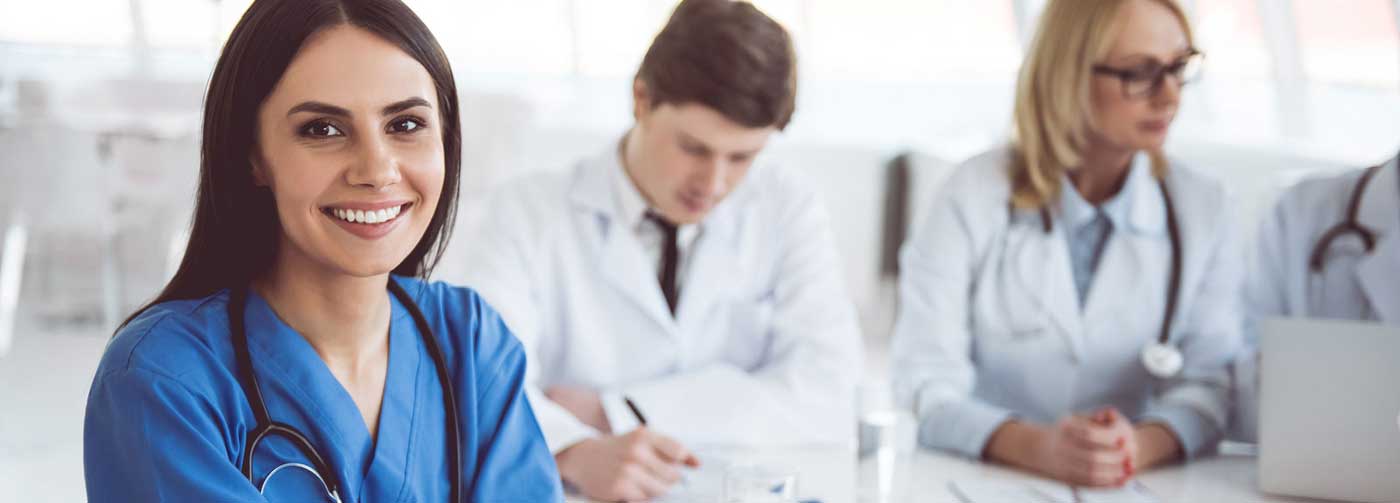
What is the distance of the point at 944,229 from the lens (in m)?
2.13

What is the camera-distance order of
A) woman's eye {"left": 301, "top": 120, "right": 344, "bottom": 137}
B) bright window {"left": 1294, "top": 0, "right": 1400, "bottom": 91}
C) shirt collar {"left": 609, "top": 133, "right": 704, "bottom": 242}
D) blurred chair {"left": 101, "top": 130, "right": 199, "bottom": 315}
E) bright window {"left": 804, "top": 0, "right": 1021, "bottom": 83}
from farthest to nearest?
bright window {"left": 804, "top": 0, "right": 1021, "bottom": 83}, bright window {"left": 1294, "top": 0, "right": 1400, "bottom": 91}, blurred chair {"left": 101, "top": 130, "right": 199, "bottom": 315}, shirt collar {"left": 609, "top": 133, "right": 704, "bottom": 242}, woman's eye {"left": 301, "top": 120, "right": 344, "bottom": 137}

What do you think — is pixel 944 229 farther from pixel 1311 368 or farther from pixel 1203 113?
pixel 1203 113

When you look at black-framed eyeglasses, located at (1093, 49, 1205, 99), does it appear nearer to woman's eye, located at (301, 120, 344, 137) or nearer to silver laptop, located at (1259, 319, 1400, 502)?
silver laptop, located at (1259, 319, 1400, 502)

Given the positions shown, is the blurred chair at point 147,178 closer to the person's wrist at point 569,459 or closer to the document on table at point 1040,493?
the person's wrist at point 569,459

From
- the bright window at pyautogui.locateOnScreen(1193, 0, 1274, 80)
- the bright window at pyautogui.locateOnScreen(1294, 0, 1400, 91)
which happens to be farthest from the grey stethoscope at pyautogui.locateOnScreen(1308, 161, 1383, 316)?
the bright window at pyautogui.locateOnScreen(1294, 0, 1400, 91)

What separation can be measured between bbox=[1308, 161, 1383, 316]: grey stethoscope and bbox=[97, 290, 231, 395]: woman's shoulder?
167 centimetres

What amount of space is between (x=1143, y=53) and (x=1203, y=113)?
483 cm

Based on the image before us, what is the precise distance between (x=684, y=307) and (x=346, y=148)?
936 millimetres

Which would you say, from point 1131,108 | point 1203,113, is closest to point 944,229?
point 1131,108

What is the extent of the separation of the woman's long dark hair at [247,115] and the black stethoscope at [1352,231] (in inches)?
57.3

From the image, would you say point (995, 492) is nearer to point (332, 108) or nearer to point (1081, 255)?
point (1081, 255)

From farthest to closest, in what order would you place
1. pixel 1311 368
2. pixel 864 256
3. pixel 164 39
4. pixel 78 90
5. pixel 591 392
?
pixel 164 39
pixel 78 90
pixel 864 256
pixel 591 392
pixel 1311 368

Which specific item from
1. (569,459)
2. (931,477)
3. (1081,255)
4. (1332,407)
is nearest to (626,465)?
(569,459)

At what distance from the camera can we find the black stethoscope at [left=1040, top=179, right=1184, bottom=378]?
2.02 metres
